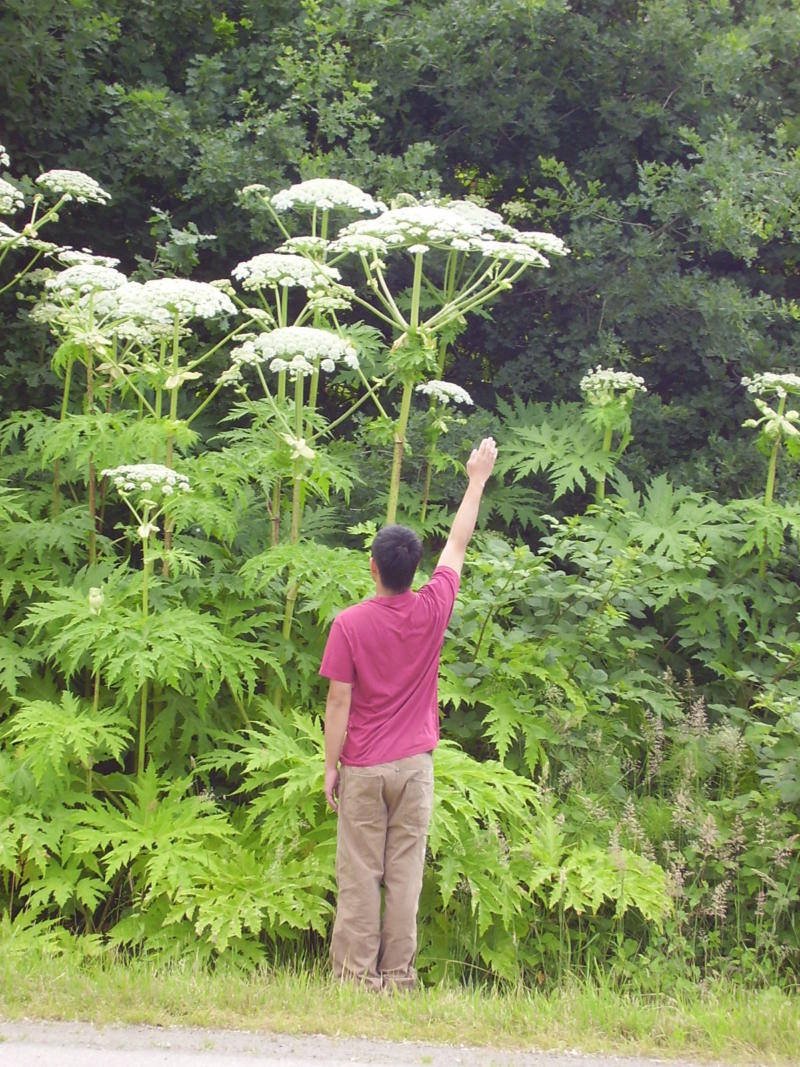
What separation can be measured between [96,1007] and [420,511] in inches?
177

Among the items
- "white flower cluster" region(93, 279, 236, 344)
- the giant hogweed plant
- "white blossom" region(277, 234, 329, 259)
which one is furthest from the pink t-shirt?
"white blossom" region(277, 234, 329, 259)

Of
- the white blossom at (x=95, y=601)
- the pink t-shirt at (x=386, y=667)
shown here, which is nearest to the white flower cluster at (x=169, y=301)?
the white blossom at (x=95, y=601)

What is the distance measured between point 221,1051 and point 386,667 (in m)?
1.63

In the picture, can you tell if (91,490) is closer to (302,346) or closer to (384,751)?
(302,346)

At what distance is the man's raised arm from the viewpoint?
5.25 m

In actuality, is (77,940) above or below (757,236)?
below

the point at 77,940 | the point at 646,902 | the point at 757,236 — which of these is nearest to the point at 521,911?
the point at 646,902

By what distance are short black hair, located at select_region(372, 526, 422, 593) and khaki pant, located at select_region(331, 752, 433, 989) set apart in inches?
31.3

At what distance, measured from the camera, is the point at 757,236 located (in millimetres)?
9117

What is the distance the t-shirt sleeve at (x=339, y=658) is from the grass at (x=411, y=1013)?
1.23 metres

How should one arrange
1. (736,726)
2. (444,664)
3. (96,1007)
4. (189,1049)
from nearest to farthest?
1. (189,1049)
2. (96,1007)
3. (444,664)
4. (736,726)

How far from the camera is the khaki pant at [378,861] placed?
4855 mm

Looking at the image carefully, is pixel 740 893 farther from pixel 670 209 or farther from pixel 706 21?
pixel 706 21

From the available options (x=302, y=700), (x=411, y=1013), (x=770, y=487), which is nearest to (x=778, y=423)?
(x=770, y=487)
